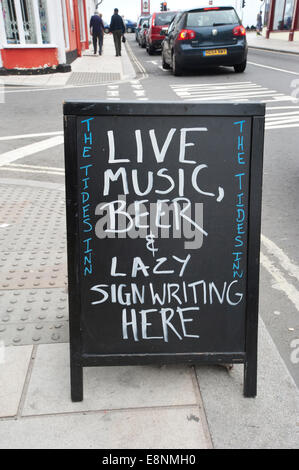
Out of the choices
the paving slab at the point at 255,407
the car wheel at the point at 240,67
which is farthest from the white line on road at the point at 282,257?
the car wheel at the point at 240,67

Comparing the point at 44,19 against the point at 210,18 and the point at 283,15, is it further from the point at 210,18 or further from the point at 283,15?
the point at 283,15

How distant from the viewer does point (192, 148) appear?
2115 mm

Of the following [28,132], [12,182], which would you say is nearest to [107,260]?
[12,182]

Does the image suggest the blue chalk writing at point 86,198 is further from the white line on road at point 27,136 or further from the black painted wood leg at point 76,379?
the white line on road at point 27,136

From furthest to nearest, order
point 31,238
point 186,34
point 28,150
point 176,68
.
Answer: point 176,68 → point 186,34 → point 28,150 → point 31,238

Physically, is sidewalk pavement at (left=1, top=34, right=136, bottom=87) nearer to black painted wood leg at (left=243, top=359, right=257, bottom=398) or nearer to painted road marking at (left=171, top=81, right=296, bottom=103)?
painted road marking at (left=171, top=81, right=296, bottom=103)

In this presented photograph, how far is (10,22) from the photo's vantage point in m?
15.7

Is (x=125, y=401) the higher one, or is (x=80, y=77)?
(x=125, y=401)

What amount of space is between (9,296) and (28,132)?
18.6 feet

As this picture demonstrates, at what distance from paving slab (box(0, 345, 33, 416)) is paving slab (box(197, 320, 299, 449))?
2.86 ft

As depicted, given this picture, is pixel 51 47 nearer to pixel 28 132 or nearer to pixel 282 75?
pixel 282 75

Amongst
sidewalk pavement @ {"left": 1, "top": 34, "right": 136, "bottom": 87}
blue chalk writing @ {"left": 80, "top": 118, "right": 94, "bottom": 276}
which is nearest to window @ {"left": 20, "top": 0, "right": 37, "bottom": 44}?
sidewalk pavement @ {"left": 1, "top": 34, "right": 136, "bottom": 87}

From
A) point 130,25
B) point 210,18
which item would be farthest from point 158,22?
point 130,25

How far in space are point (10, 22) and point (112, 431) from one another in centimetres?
1621
